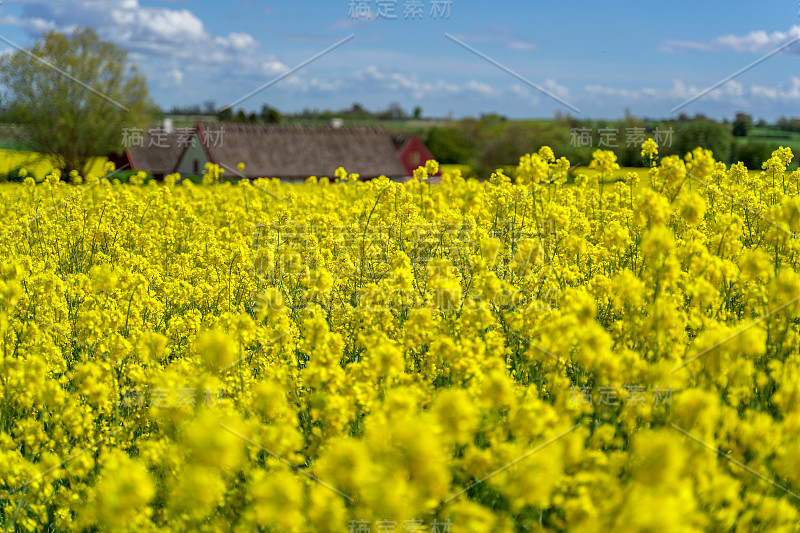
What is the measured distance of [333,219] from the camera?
26.9 feet

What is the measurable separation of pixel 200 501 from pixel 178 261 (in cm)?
698

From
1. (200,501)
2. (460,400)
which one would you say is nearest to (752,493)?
(460,400)

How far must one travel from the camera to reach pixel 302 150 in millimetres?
50312

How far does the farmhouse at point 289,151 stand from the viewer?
4788cm

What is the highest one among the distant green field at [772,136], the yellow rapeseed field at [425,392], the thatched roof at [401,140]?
the thatched roof at [401,140]

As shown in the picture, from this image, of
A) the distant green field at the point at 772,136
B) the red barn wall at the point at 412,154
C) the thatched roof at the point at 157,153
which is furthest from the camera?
the red barn wall at the point at 412,154

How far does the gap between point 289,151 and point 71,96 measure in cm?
1627

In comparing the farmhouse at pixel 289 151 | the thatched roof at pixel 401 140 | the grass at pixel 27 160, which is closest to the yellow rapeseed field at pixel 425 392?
the farmhouse at pixel 289 151

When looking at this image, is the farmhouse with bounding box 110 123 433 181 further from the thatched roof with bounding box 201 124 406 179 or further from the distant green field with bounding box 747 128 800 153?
the distant green field with bounding box 747 128 800 153

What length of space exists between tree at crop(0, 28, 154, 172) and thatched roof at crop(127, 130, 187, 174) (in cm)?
776

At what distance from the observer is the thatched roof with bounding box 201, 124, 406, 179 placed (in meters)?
48.0

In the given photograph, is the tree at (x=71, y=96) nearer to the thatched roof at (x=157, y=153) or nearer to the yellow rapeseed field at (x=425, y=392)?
the thatched roof at (x=157, y=153)

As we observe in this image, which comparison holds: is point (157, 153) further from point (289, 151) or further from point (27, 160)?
point (289, 151)

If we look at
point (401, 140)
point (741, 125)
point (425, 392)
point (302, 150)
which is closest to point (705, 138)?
point (741, 125)
